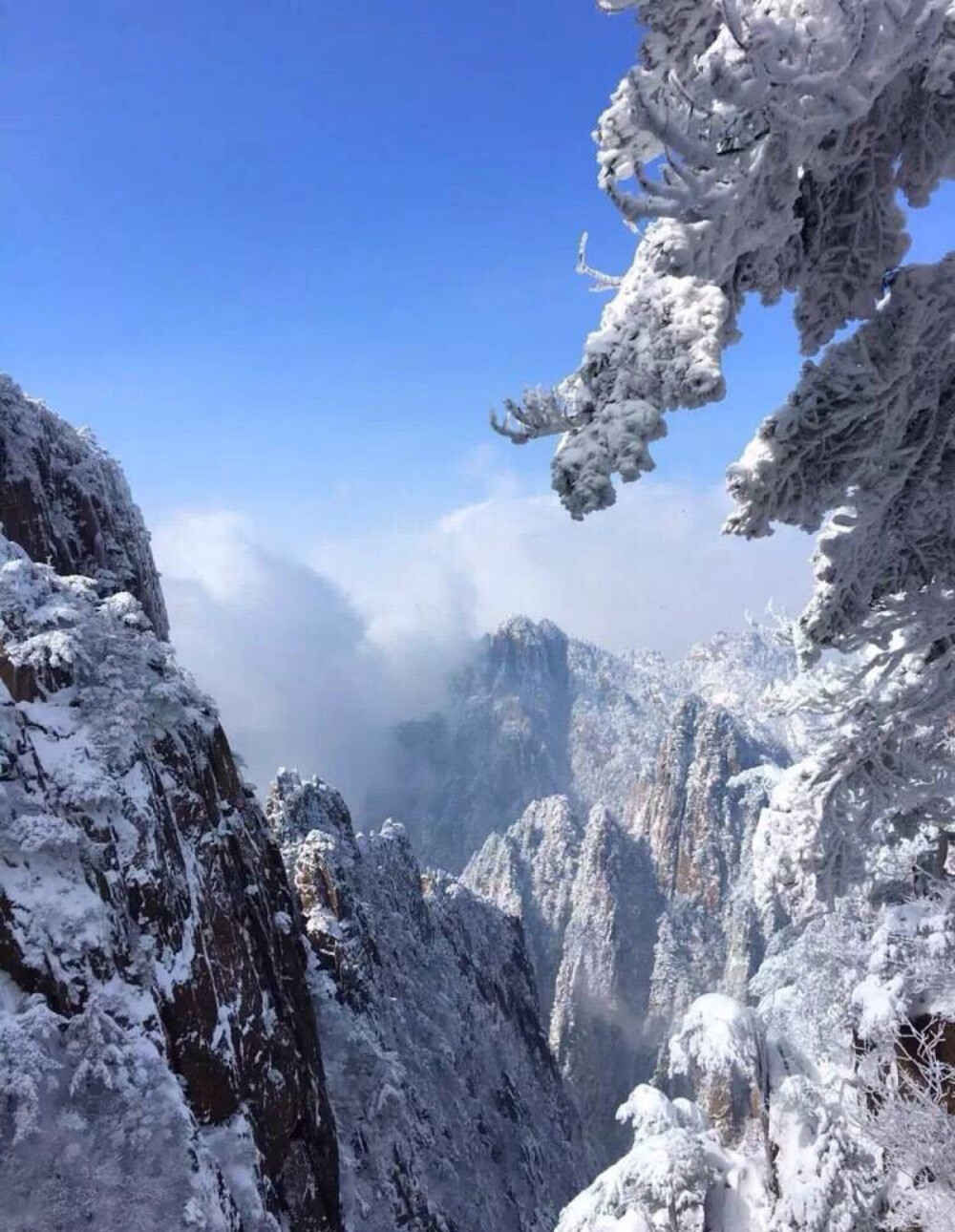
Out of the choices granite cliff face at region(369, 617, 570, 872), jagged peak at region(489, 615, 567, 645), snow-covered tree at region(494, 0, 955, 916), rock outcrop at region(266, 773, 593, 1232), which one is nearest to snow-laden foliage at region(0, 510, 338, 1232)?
rock outcrop at region(266, 773, 593, 1232)

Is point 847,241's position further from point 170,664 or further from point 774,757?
point 774,757

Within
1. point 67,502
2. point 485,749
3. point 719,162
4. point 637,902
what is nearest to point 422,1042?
point 67,502

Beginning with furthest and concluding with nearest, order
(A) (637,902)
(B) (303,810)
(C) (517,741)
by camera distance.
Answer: (C) (517,741)
(A) (637,902)
(B) (303,810)

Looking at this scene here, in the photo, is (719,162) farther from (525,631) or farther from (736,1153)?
(525,631)

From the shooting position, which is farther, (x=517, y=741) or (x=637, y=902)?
(x=517, y=741)

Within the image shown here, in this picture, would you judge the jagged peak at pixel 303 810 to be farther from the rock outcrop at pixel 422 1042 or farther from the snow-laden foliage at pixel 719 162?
the snow-laden foliage at pixel 719 162

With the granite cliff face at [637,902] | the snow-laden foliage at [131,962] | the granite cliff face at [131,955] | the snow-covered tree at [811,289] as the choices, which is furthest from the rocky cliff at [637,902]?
the snow-covered tree at [811,289]
